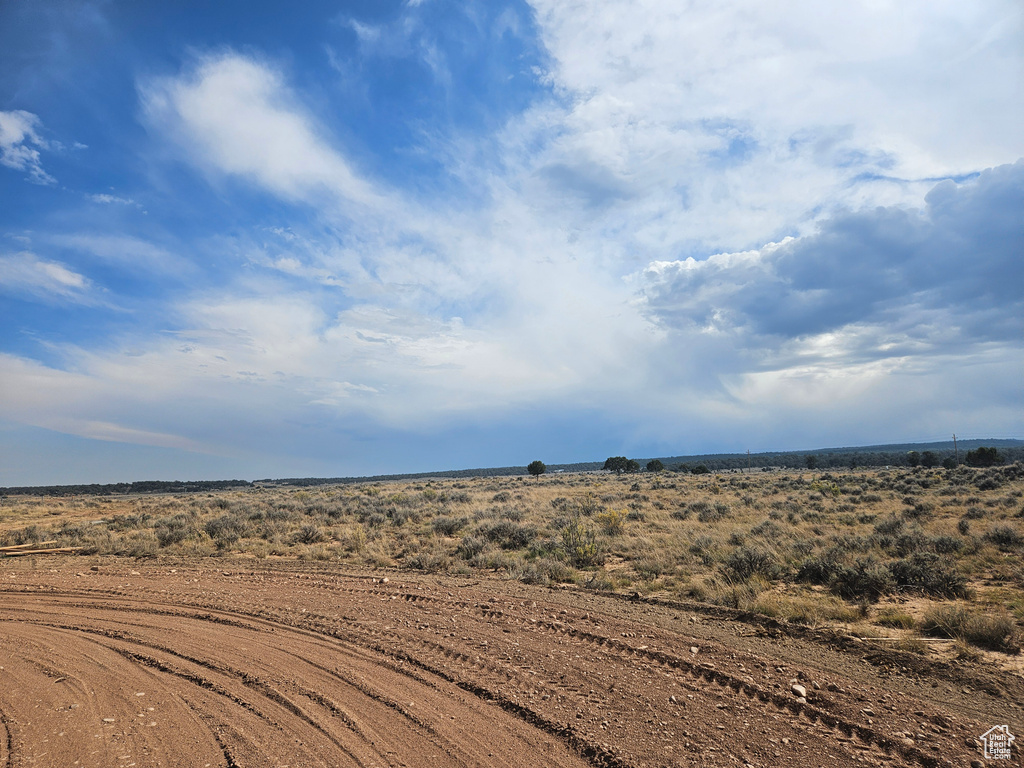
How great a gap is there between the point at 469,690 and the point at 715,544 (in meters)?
10.3

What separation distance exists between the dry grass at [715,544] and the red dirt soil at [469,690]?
78.8 inches

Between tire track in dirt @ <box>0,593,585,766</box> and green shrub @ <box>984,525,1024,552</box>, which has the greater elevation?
tire track in dirt @ <box>0,593,585,766</box>

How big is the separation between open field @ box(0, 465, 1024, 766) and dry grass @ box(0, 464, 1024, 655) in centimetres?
9

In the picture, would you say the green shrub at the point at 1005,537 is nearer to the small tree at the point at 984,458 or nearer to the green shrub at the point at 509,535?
the green shrub at the point at 509,535

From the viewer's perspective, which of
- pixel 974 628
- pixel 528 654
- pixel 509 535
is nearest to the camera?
pixel 528 654

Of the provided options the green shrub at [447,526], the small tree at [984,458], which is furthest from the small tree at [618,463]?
the green shrub at [447,526]

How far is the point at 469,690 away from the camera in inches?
226

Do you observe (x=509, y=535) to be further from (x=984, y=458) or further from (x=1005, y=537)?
(x=984, y=458)

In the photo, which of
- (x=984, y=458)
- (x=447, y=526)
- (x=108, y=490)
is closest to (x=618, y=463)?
(x=984, y=458)

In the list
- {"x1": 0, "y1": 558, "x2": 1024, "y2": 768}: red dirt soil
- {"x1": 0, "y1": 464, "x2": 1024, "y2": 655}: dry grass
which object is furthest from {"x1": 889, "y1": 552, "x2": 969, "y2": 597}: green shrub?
{"x1": 0, "y1": 558, "x2": 1024, "y2": 768}: red dirt soil

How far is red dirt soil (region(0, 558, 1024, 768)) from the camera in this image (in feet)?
14.9

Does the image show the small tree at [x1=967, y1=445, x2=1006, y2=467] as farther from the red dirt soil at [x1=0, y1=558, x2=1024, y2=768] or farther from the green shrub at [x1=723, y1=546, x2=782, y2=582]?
the red dirt soil at [x1=0, y1=558, x2=1024, y2=768]

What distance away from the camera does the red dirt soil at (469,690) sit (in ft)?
14.9

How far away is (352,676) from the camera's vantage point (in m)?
6.08
